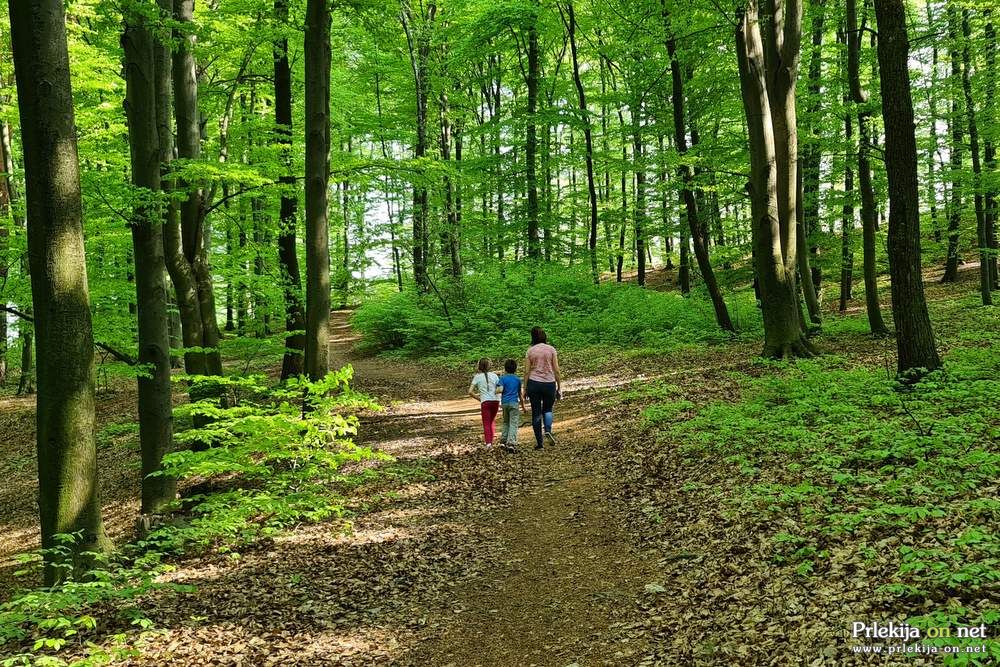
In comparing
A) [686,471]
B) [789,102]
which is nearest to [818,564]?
[686,471]

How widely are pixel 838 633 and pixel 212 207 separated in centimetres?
1117

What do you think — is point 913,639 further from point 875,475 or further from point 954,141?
point 954,141

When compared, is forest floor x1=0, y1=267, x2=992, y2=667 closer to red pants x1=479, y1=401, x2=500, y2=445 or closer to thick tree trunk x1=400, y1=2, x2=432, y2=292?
red pants x1=479, y1=401, x2=500, y2=445

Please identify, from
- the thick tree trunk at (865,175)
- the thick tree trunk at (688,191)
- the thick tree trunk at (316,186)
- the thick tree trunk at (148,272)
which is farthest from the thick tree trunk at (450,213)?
the thick tree trunk at (148,272)

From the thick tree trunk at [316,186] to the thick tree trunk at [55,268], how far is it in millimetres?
5349

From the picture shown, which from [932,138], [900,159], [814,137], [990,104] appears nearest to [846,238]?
[932,138]

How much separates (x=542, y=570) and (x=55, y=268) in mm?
5533

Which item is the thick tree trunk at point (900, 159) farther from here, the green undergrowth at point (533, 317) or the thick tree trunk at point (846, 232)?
the thick tree trunk at point (846, 232)

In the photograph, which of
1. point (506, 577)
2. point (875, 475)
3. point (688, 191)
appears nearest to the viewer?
point (875, 475)

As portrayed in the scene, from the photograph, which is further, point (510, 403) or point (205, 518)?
point (510, 403)

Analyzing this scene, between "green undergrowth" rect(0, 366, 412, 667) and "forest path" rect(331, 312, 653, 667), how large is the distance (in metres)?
1.69

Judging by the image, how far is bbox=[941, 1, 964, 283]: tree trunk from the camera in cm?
1786

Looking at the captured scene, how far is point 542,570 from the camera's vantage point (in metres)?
6.06

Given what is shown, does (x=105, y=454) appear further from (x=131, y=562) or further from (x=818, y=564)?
(x=818, y=564)
